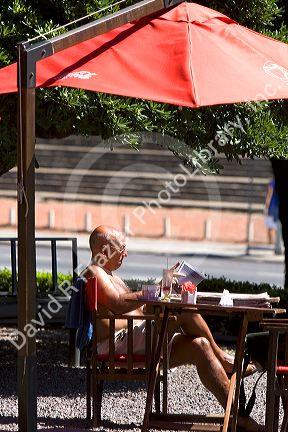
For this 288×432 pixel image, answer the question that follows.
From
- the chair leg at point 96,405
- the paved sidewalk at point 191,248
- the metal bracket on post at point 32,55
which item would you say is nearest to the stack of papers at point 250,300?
the chair leg at point 96,405

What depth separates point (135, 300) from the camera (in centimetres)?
627

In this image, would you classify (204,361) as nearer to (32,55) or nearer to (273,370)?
(273,370)

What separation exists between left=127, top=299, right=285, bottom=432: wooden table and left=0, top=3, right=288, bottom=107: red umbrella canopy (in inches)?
46.3

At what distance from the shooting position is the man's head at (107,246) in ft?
22.0

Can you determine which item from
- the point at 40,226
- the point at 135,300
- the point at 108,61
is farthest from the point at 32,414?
the point at 40,226

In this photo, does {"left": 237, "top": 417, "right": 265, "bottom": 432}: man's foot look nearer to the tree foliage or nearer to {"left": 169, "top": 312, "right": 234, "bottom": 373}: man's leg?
{"left": 169, "top": 312, "right": 234, "bottom": 373}: man's leg

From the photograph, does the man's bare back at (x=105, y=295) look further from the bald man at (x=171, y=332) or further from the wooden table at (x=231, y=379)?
the wooden table at (x=231, y=379)

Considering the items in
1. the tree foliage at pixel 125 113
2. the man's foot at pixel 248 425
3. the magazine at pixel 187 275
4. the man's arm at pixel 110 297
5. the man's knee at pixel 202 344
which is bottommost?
the man's foot at pixel 248 425

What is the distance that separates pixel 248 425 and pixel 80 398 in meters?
1.61

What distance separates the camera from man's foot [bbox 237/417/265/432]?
6340mm

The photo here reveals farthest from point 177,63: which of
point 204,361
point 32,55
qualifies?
point 204,361

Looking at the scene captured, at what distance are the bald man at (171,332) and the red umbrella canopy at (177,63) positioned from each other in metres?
1.15

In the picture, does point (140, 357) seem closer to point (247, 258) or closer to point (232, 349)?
point (232, 349)

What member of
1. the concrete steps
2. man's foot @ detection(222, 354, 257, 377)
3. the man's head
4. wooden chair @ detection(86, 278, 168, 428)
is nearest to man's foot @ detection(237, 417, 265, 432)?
man's foot @ detection(222, 354, 257, 377)
